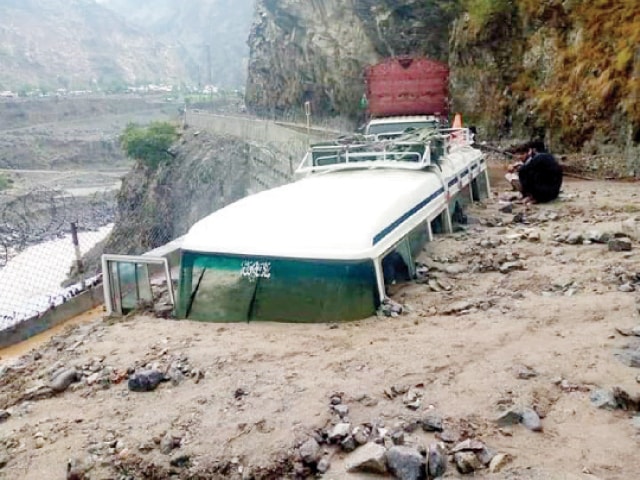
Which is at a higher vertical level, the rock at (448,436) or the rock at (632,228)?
the rock at (632,228)

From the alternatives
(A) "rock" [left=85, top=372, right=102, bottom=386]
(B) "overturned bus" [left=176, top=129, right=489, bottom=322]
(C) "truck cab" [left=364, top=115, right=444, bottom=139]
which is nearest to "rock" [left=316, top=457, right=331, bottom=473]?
(B) "overturned bus" [left=176, top=129, right=489, bottom=322]

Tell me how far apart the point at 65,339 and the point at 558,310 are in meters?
6.03

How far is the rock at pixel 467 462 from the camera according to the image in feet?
13.4

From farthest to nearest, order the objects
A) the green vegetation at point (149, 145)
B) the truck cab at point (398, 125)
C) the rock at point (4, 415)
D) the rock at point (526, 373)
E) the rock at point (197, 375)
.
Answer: the green vegetation at point (149, 145)
the truck cab at point (398, 125)
the rock at point (197, 375)
the rock at point (4, 415)
the rock at point (526, 373)

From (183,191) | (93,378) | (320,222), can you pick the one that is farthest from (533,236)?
(183,191)

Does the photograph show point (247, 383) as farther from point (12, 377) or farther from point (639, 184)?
point (639, 184)

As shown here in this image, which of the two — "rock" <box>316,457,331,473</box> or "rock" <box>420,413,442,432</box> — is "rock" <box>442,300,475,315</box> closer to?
"rock" <box>420,413,442,432</box>

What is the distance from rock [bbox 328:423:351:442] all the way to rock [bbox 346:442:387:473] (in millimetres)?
246

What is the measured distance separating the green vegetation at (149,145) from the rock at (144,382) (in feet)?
134

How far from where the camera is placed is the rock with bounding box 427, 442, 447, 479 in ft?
13.3

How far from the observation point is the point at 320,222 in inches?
282

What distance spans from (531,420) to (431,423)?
73 cm

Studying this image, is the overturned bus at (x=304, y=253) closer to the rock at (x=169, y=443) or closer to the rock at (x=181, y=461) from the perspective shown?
the rock at (x=169, y=443)

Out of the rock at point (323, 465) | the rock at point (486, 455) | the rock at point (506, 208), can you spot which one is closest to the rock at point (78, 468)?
the rock at point (323, 465)
